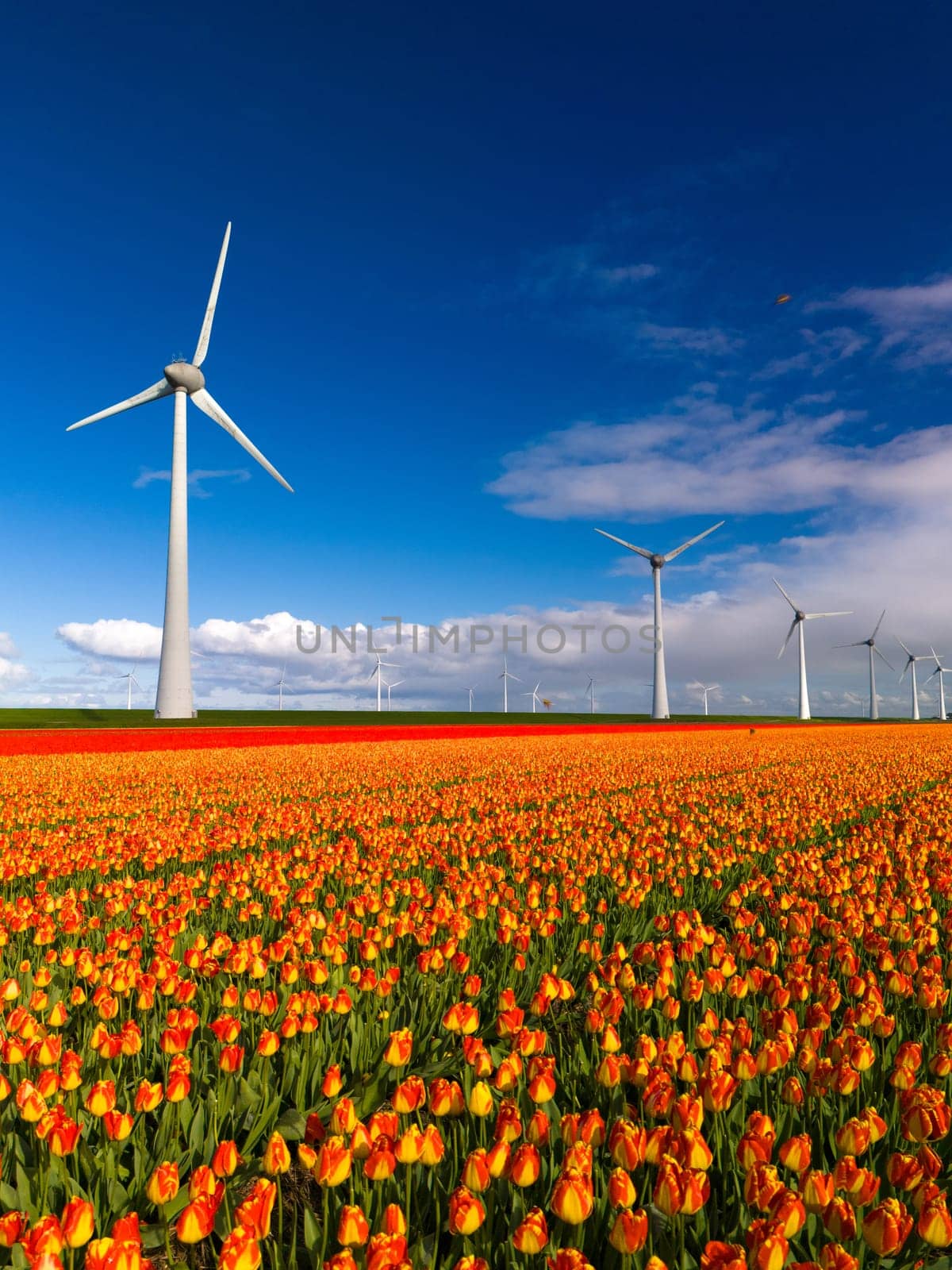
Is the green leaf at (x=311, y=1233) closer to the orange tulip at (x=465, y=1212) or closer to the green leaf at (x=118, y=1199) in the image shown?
the orange tulip at (x=465, y=1212)

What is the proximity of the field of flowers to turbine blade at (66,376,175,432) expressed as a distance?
65284mm

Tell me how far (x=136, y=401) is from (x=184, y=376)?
16.1 ft

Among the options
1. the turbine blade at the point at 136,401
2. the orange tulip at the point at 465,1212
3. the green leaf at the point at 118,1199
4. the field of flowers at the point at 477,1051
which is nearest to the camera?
the orange tulip at the point at 465,1212

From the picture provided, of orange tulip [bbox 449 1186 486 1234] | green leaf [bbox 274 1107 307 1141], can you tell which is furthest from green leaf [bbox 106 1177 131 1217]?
orange tulip [bbox 449 1186 486 1234]

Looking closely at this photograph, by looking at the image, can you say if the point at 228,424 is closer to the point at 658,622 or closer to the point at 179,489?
the point at 179,489

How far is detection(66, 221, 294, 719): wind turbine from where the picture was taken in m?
69.8

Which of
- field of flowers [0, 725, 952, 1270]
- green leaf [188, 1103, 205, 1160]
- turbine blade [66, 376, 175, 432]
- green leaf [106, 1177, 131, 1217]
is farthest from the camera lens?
turbine blade [66, 376, 175, 432]

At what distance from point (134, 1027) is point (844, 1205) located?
12.5 ft

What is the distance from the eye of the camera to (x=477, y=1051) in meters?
3.96

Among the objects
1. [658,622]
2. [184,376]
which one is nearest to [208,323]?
[184,376]

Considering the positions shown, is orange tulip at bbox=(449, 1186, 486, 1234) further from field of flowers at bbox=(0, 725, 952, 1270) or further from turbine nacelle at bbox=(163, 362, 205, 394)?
turbine nacelle at bbox=(163, 362, 205, 394)

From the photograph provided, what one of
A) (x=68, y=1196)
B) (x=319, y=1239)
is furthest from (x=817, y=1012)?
(x=68, y=1196)

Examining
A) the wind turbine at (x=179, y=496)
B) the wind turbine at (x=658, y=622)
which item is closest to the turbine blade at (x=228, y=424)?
the wind turbine at (x=179, y=496)

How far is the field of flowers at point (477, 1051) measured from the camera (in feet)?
9.55
